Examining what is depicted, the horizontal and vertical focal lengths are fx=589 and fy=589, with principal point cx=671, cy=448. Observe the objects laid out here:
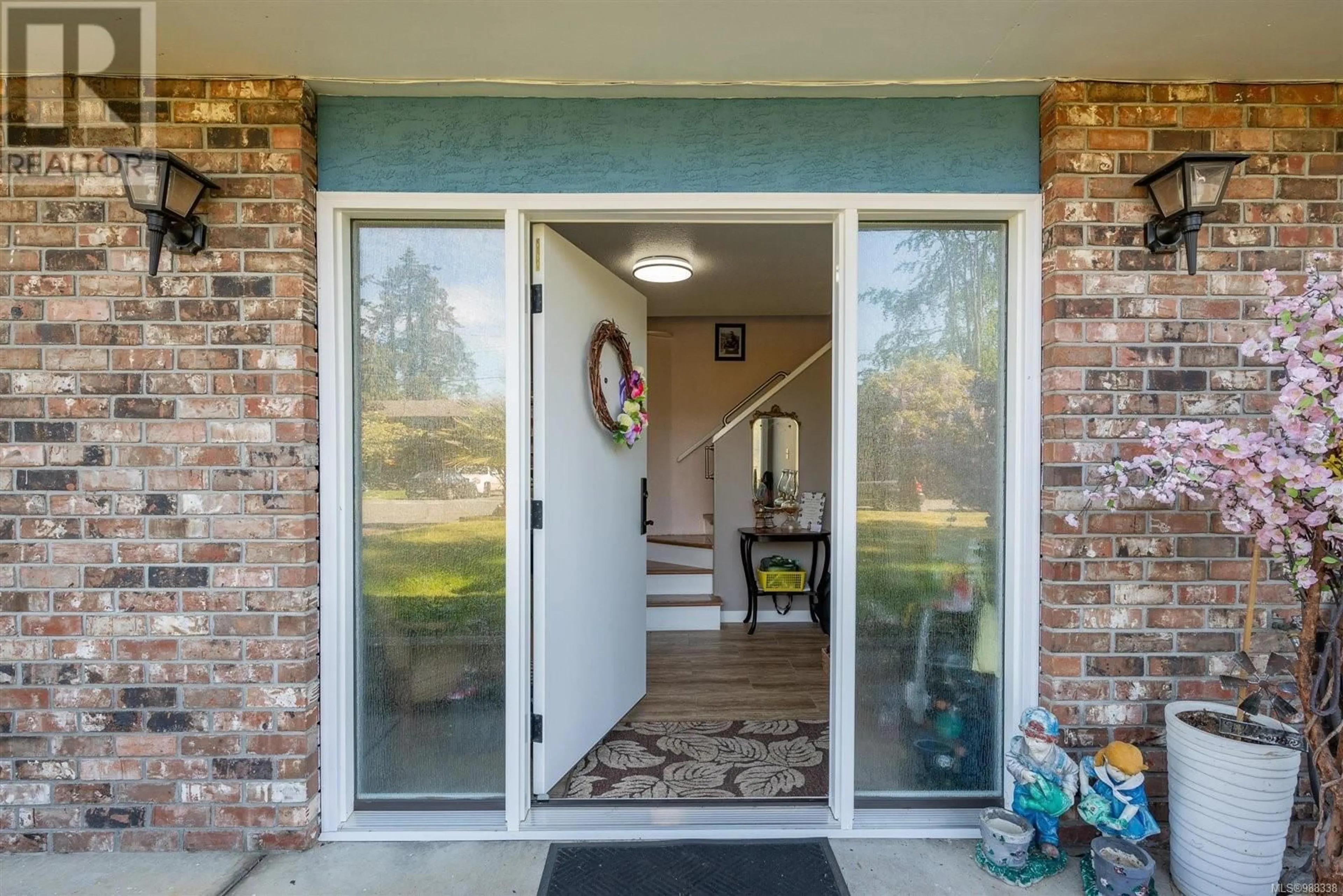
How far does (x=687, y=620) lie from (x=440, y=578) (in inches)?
92.1

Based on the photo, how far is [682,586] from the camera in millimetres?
4156

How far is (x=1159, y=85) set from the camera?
5.75 feet

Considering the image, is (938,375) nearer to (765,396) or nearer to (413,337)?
(413,337)

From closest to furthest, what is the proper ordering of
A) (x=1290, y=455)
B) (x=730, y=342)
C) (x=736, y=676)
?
(x=1290, y=455)
(x=736, y=676)
(x=730, y=342)

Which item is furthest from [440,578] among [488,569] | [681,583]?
[681,583]

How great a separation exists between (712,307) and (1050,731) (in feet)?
10.3

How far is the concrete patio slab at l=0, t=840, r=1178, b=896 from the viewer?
5.30 ft

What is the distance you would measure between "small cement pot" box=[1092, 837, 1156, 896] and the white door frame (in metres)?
0.32

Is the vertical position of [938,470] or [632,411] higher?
[632,411]

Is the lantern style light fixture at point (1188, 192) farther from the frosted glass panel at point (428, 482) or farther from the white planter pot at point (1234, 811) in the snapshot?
the frosted glass panel at point (428, 482)

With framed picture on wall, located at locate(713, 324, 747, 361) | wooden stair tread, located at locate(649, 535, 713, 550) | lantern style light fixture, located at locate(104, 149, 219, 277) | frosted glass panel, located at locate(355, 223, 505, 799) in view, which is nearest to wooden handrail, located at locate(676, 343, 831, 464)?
framed picture on wall, located at locate(713, 324, 747, 361)

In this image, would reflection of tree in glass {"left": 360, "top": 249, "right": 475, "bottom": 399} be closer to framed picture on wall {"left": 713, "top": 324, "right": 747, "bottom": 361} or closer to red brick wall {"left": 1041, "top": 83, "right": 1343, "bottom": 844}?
red brick wall {"left": 1041, "top": 83, "right": 1343, "bottom": 844}

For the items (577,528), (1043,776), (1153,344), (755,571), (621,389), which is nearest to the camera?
(1043,776)

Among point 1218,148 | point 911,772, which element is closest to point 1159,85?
point 1218,148
